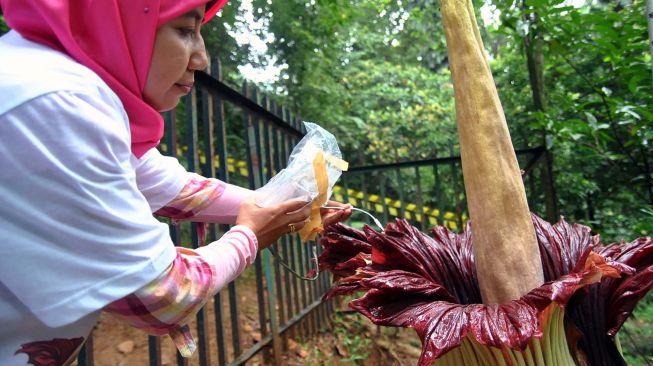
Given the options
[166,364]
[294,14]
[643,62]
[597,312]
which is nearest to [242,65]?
[294,14]

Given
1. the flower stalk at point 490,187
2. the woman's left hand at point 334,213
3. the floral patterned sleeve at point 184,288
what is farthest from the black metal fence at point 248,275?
the flower stalk at point 490,187

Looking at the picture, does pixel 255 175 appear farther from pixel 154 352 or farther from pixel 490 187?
pixel 490 187

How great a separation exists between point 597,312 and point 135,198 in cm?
75

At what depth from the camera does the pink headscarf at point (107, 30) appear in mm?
657

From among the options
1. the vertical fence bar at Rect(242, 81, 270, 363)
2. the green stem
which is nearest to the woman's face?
the green stem

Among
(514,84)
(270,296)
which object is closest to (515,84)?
(514,84)

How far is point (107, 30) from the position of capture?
2.25 feet

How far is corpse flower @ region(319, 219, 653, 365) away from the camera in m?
0.59

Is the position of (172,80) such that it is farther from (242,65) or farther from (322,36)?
(322,36)

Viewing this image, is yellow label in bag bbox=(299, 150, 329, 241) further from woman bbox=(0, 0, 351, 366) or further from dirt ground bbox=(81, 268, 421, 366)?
dirt ground bbox=(81, 268, 421, 366)

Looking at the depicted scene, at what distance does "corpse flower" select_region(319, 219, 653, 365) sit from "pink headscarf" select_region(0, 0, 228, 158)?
0.49 meters

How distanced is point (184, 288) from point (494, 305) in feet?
1.48

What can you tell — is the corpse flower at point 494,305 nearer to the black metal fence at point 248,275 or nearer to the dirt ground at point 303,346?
the black metal fence at point 248,275

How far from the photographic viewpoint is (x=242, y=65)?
426 centimetres
